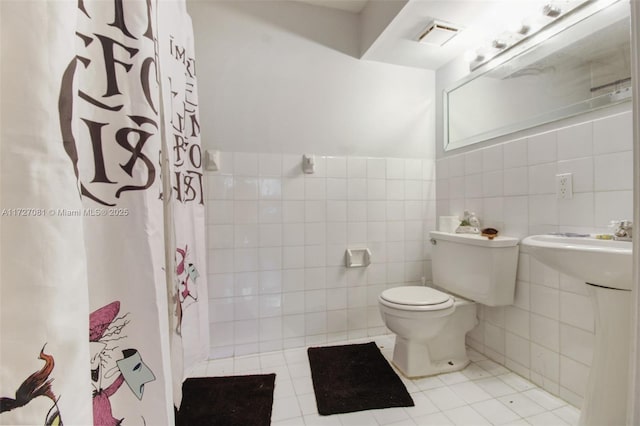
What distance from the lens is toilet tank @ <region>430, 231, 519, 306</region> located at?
4.53ft

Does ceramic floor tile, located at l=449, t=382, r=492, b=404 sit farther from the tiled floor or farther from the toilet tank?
the toilet tank

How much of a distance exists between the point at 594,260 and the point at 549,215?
0.55 meters

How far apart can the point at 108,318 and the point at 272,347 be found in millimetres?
1427

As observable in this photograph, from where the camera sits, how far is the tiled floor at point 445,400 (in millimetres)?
1153

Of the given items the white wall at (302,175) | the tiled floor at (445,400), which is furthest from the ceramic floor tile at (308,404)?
the white wall at (302,175)

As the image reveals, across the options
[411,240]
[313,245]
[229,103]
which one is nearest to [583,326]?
[411,240]

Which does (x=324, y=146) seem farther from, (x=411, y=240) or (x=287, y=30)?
(x=411, y=240)

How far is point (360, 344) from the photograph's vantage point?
179cm

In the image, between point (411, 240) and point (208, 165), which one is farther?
point (411, 240)

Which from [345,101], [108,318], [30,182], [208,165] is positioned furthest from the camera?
[345,101]

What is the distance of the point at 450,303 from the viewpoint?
1.41 meters

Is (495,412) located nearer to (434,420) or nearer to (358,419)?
(434,420)

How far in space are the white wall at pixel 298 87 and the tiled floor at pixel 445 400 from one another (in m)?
1.33

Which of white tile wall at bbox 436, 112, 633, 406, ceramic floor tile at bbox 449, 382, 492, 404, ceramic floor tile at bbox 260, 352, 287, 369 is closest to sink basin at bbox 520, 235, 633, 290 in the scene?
white tile wall at bbox 436, 112, 633, 406
